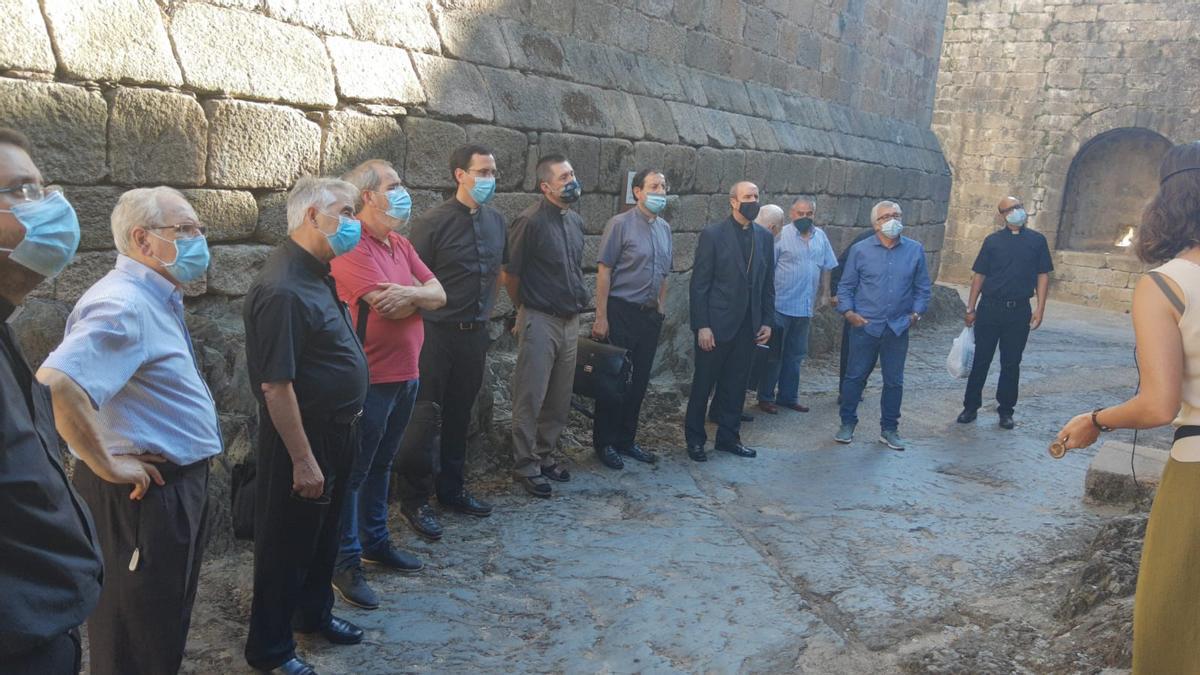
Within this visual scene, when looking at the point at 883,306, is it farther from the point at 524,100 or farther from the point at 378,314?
the point at 378,314

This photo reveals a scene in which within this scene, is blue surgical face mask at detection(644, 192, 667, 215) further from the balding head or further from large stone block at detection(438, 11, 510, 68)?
the balding head

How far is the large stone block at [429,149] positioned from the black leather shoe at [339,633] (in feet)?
8.51

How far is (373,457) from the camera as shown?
4.03 meters

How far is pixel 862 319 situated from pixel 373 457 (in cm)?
404

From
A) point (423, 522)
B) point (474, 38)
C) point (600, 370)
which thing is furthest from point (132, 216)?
point (474, 38)

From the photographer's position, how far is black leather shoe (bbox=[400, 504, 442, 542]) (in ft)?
15.4

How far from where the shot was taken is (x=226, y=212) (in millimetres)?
4504

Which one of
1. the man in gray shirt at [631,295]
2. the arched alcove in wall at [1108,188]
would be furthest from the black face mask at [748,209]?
the arched alcove in wall at [1108,188]

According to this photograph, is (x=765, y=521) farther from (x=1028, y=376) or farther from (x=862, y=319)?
(x=1028, y=376)

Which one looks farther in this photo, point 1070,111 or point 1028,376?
point 1070,111

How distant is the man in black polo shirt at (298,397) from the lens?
10.1ft

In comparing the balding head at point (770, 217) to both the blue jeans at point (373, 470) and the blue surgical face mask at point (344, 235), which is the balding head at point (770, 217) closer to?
the blue jeans at point (373, 470)

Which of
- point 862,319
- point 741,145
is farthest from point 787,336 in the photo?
point 741,145

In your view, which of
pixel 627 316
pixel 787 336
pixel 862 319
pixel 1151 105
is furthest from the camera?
pixel 1151 105
